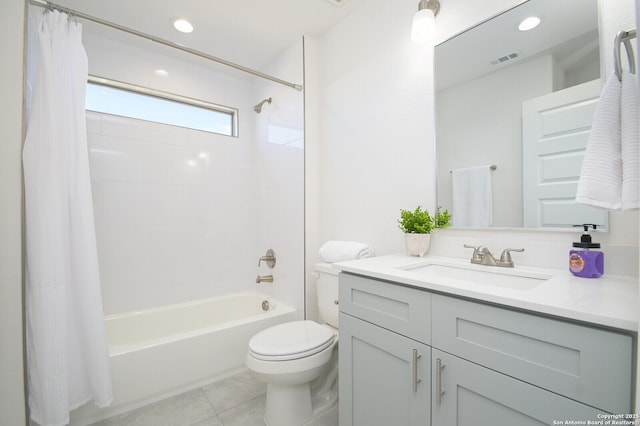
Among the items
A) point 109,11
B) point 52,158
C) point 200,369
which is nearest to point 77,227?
point 52,158

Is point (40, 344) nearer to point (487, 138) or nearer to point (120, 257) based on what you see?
point (120, 257)

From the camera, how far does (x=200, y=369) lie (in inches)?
69.7

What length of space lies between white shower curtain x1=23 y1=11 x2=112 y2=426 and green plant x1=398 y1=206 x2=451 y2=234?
1.57 metres

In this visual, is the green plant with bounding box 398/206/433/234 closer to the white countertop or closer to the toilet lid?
the white countertop

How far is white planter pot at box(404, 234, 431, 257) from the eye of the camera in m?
1.37

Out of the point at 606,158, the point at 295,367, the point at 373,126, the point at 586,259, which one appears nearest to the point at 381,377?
the point at 295,367

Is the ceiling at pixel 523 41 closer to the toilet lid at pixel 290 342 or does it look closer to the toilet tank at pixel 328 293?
the toilet tank at pixel 328 293

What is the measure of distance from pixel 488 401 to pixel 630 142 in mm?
756

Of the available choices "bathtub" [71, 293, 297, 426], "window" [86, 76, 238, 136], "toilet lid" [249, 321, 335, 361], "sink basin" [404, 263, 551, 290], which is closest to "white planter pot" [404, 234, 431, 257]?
"sink basin" [404, 263, 551, 290]

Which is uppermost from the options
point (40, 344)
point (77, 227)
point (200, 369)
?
point (77, 227)

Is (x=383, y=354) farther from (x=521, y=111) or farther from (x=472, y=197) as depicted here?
(x=521, y=111)

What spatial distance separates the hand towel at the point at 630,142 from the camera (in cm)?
63

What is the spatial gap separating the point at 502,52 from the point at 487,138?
1.25ft

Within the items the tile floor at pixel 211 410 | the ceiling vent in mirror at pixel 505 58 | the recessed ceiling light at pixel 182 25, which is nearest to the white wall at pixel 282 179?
the tile floor at pixel 211 410
